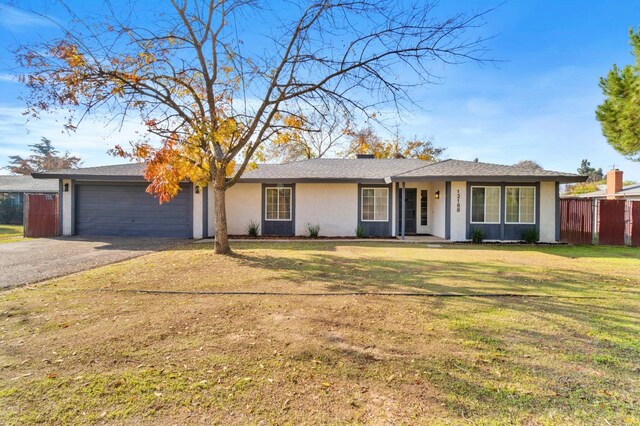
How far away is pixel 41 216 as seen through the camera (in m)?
13.3

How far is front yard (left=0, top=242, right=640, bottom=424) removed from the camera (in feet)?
7.54

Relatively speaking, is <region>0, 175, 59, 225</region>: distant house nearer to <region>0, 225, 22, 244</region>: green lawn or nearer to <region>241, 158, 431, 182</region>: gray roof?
<region>0, 225, 22, 244</region>: green lawn

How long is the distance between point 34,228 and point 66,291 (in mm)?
10694

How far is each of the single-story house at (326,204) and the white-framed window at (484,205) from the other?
38 millimetres

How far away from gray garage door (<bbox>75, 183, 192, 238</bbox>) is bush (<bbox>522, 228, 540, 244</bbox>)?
13.2 metres

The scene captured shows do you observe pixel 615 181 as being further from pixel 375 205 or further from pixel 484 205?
pixel 375 205

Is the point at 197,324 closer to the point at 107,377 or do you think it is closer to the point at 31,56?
the point at 107,377

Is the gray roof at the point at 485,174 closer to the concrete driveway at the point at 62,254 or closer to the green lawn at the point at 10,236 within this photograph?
the concrete driveway at the point at 62,254

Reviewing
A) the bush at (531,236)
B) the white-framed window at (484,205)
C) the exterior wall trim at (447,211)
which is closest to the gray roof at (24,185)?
the exterior wall trim at (447,211)

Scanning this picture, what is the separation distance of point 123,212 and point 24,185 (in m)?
14.4

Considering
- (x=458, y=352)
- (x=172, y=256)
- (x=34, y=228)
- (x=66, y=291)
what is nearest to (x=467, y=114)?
(x=172, y=256)

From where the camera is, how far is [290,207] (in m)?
14.0

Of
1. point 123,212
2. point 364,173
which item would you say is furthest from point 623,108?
point 123,212

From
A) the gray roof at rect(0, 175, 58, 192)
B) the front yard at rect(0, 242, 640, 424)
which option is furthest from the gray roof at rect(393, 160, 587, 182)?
the gray roof at rect(0, 175, 58, 192)
